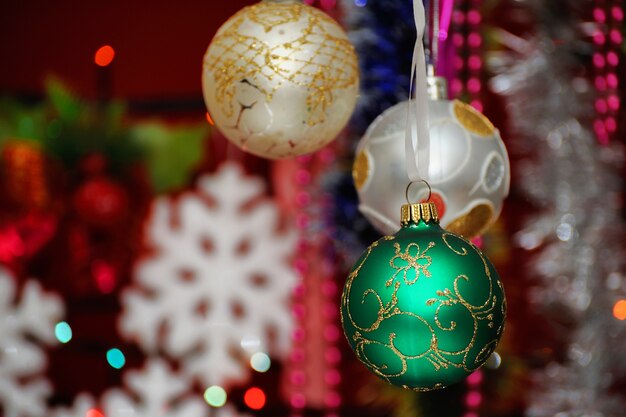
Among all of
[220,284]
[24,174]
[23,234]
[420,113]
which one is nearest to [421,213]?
[420,113]

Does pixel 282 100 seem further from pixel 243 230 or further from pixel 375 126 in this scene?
pixel 243 230

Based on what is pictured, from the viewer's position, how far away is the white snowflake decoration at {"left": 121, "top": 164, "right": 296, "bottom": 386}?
2100mm

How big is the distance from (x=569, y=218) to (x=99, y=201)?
1404 mm

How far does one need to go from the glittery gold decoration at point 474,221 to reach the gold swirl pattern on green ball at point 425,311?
200 mm

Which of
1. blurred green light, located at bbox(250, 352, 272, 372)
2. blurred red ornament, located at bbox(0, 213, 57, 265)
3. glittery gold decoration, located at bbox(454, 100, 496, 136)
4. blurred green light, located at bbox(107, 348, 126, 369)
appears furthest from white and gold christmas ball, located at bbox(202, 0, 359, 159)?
blurred red ornament, located at bbox(0, 213, 57, 265)

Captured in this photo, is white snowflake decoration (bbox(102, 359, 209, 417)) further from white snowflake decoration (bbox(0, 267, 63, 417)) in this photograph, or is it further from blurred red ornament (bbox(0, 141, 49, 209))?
blurred red ornament (bbox(0, 141, 49, 209))

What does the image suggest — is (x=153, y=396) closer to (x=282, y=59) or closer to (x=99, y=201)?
(x=99, y=201)

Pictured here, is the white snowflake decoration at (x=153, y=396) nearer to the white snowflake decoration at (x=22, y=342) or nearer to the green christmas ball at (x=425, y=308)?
the white snowflake decoration at (x=22, y=342)

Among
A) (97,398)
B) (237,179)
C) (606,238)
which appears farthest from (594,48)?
(97,398)

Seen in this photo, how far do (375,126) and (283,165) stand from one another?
141cm

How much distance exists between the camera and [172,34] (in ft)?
9.02

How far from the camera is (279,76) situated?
0.91 meters

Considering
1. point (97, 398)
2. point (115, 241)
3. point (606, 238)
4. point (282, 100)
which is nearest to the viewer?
point (282, 100)

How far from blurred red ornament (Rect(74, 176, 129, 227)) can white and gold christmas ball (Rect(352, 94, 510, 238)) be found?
1.48 meters
